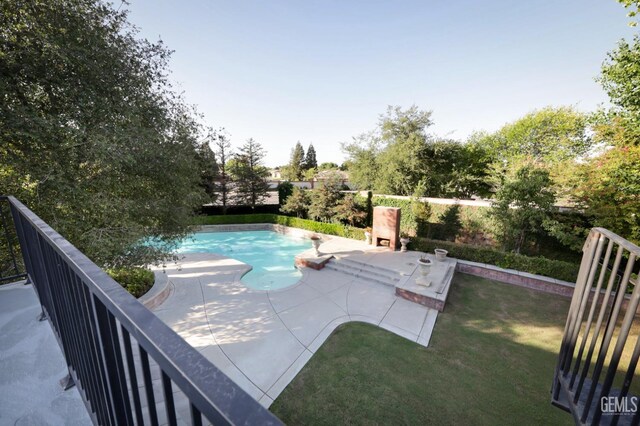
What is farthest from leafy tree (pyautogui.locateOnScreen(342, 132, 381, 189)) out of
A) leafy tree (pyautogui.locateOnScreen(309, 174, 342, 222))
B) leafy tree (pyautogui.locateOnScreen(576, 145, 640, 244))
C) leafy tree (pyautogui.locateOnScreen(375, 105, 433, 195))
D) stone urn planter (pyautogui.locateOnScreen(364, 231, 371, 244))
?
leafy tree (pyautogui.locateOnScreen(576, 145, 640, 244))

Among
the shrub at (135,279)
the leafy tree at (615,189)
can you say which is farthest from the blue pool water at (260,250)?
the leafy tree at (615,189)

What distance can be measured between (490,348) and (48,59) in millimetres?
11837

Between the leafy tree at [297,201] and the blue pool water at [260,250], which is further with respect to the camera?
the leafy tree at [297,201]

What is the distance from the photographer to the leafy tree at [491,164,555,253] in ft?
31.0

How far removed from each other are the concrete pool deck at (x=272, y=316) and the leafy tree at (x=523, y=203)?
431 centimetres

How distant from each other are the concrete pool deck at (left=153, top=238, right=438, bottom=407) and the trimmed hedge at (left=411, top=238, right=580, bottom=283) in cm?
196

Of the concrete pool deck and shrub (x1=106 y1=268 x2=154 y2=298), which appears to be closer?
the concrete pool deck

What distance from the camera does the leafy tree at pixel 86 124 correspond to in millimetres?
4867

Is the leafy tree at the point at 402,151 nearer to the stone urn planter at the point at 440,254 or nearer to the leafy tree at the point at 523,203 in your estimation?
the leafy tree at the point at 523,203

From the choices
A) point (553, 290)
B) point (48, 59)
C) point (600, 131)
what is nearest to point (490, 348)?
point (553, 290)

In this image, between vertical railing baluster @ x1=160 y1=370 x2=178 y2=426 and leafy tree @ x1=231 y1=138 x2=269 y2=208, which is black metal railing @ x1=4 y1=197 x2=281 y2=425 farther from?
leafy tree @ x1=231 y1=138 x2=269 y2=208

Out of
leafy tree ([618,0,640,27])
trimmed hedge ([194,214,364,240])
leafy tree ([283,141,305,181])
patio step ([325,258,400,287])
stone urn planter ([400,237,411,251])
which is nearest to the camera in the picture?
leafy tree ([618,0,640,27])

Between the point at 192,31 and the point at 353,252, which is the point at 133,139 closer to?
the point at 192,31
